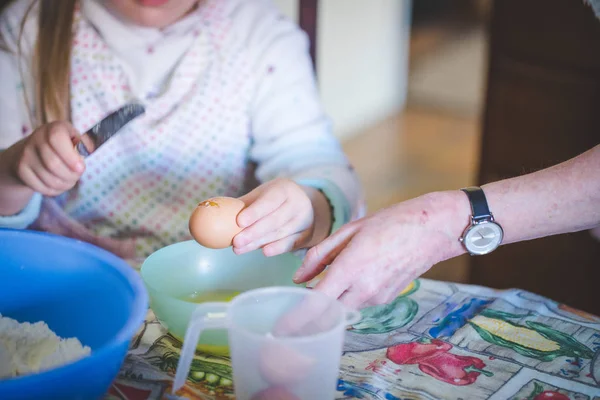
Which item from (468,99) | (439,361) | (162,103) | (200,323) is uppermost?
(162,103)

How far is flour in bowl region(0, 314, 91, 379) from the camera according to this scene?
66 cm

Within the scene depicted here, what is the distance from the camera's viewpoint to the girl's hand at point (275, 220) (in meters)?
0.83

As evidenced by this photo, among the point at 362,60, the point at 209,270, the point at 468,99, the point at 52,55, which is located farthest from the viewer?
the point at 468,99

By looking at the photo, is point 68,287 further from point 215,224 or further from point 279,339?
point 279,339

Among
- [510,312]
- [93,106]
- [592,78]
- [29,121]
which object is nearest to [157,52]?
[93,106]

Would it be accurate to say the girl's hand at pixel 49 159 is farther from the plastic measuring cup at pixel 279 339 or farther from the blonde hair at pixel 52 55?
the plastic measuring cup at pixel 279 339

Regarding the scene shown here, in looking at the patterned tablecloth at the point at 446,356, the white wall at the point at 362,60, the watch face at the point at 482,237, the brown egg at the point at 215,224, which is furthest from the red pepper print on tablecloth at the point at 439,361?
the white wall at the point at 362,60

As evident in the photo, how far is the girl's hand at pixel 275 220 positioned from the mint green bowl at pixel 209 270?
0.04 metres

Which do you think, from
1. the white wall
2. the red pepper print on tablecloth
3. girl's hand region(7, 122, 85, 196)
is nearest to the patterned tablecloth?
the red pepper print on tablecloth

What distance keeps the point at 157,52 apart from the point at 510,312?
30.1 inches

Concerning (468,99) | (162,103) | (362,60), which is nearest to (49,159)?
(162,103)

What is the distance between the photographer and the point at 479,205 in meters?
0.83

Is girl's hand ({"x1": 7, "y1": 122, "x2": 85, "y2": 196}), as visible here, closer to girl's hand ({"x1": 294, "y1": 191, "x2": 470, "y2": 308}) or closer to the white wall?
girl's hand ({"x1": 294, "y1": 191, "x2": 470, "y2": 308})

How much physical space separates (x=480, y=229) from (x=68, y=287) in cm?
50
